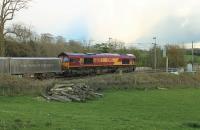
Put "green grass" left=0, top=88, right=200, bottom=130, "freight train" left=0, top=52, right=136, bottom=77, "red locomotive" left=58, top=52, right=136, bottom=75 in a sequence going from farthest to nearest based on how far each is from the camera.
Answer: "red locomotive" left=58, top=52, right=136, bottom=75 → "freight train" left=0, top=52, right=136, bottom=77 → "green grass" left=0, top=88, right=200, bottom=130

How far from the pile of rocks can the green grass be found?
1.63 meters

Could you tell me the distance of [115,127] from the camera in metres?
17.8

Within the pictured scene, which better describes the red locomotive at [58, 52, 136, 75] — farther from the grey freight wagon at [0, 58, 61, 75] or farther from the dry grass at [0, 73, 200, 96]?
the dry grass at [0, 73, 200, 96]

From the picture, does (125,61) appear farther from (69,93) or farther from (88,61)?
(69,93)

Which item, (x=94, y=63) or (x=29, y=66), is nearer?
(x=29, y=66)

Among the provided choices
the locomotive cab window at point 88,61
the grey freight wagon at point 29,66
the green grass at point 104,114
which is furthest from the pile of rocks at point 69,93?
the locomotive cab window at point 88,61

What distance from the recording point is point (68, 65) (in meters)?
68.4

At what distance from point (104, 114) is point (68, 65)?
37.5m

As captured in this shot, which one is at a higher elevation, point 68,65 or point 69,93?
point 68,65

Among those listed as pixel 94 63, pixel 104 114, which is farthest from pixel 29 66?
pixel 104 114

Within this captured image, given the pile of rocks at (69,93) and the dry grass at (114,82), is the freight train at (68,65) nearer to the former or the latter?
the dry grass at (114,82)

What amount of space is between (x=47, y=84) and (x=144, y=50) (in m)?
82.4

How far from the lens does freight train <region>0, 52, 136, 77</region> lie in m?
59.2

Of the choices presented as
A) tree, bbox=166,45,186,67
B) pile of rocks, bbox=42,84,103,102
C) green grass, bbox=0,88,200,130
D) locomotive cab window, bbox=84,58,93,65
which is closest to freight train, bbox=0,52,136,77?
locomotive cab window, bbox=84,58,93,65
